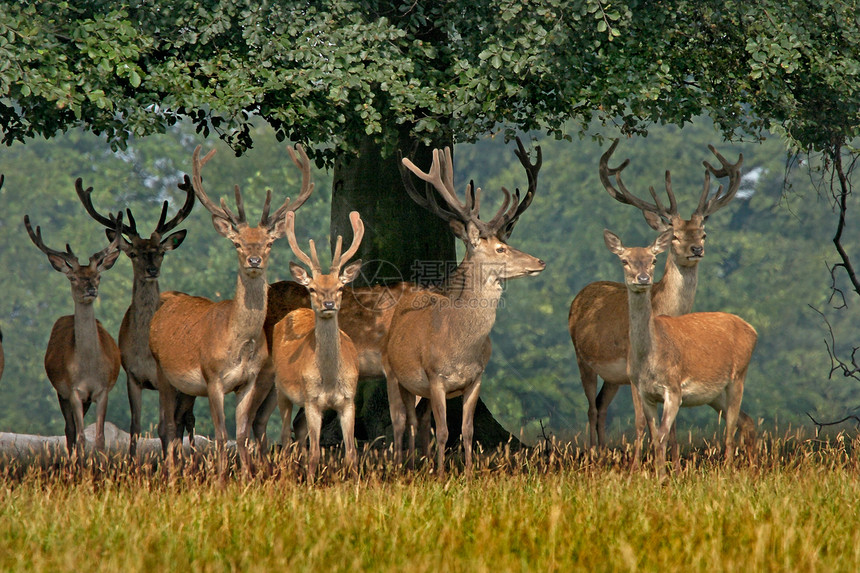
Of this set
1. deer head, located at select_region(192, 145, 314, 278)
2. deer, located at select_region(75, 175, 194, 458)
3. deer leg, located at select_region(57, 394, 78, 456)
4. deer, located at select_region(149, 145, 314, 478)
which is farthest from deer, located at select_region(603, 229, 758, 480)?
deer leg, located at select_region(57, 394, 78, 456)

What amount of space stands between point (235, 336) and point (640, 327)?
3422 millimetres

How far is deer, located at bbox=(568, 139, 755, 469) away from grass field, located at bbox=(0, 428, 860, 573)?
2890mm

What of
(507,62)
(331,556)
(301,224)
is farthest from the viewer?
(301,224)

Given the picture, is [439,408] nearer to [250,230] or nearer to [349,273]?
[349,273]

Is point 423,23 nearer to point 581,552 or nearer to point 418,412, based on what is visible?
point 418,412

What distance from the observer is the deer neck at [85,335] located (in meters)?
9.95

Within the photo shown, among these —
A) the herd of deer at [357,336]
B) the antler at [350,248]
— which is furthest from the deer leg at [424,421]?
the antler at [350,248]

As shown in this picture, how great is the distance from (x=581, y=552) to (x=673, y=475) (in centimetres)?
287

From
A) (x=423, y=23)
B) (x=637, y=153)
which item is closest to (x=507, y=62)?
(x=423, y=23)

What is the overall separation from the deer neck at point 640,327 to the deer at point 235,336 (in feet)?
9.80

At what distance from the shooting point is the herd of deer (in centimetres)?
851

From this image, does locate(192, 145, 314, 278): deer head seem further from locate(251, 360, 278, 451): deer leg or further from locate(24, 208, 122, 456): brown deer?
locate(24, 208, 122, 456): brown deer

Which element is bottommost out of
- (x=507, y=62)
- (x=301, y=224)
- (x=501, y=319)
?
(x=501, y=319)

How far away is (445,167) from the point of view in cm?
966
